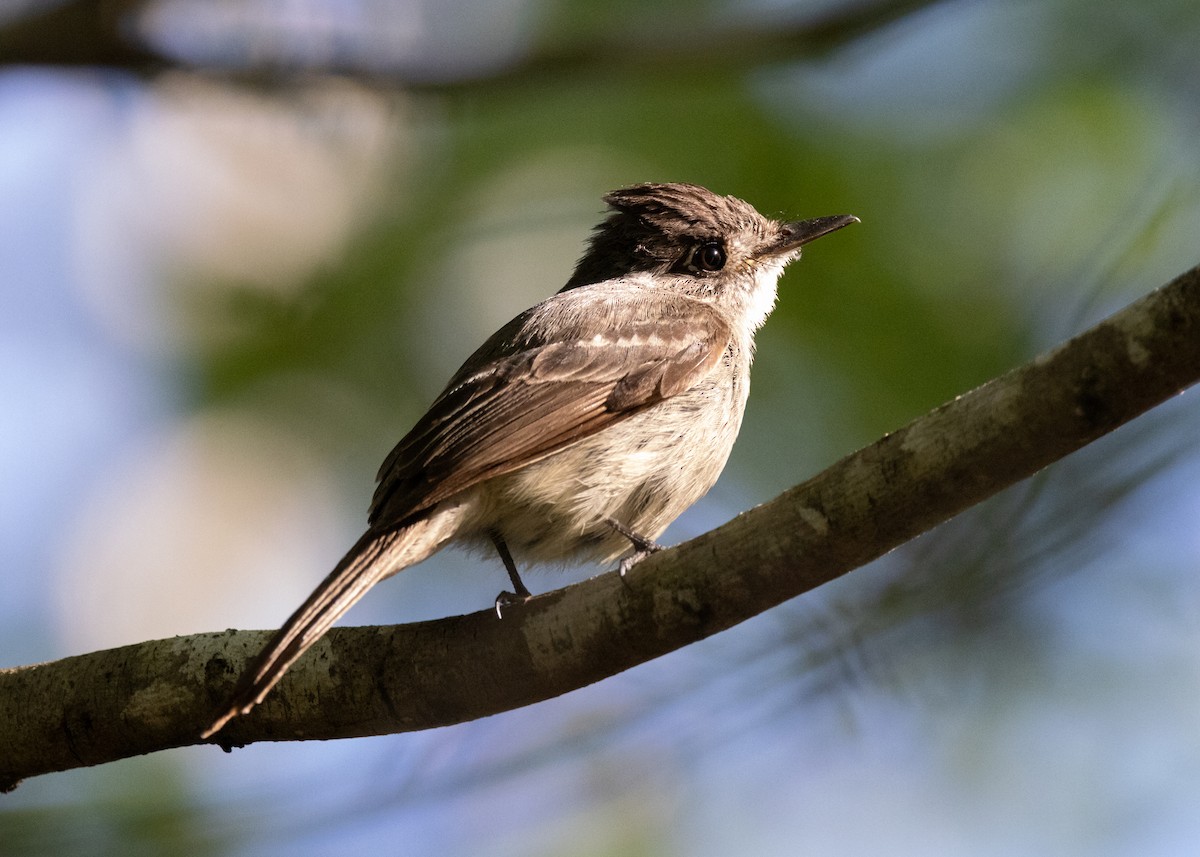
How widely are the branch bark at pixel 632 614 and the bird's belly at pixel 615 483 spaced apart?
0.80 meters

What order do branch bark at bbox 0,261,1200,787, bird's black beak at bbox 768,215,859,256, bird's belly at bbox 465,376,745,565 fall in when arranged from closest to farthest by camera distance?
branch bark at bbox 0,261,1200,787, bird's belly at bbox 465,376,745,565, bird's black beak at bbox 768,215,859,256

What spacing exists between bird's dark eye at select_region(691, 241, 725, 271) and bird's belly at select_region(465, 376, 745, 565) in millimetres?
1112

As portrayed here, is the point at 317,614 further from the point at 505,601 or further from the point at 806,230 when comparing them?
the point at 806,230

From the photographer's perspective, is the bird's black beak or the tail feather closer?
the tail feather

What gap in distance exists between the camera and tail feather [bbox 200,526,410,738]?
362 cm

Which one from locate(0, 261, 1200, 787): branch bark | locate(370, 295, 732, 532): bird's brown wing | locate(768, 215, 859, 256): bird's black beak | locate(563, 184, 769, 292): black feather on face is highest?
locate(563, 184, 769, 292): black feather on face

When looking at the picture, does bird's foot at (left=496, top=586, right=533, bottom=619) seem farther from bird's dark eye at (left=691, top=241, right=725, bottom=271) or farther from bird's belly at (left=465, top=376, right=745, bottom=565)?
bird's dark eye at (left=691, top=241, right=725, bottom=271)

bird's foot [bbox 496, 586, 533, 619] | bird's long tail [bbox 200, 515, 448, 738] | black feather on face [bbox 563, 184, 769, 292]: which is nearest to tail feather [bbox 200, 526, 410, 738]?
bird's long tail [bbox 200, 515, 448, 738]

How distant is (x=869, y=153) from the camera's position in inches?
256

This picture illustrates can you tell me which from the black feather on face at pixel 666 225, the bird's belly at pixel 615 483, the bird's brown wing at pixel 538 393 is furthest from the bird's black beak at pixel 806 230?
the bird's belly at pixel 615 483

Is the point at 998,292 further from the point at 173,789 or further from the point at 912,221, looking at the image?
the point at 173,789

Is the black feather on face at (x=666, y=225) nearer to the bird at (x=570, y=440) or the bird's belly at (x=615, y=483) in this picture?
the bird at (x=570, y=440)

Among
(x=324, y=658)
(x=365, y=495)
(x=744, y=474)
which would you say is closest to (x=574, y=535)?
(x=324, y=658)

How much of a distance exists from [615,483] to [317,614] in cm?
135
